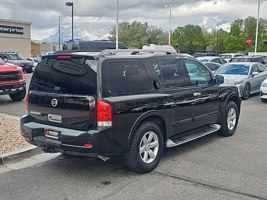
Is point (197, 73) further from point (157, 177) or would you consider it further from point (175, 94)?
point (157, 177)

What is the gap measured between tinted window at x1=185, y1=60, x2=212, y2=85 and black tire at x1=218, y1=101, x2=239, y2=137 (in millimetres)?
852

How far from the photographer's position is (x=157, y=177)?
4.65m

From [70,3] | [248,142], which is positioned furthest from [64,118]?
[70,3]

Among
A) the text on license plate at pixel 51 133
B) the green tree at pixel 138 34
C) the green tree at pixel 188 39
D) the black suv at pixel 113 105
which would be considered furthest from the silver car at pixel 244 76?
the green tree at pixel 188 39

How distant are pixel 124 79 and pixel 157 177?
5.06 feet

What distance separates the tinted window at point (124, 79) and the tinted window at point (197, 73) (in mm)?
1292

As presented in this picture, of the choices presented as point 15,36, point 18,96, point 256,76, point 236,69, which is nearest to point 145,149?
point 18,96

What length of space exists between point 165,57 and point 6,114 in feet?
19.3

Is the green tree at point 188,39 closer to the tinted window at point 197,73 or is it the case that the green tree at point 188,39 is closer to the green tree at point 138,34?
the green tree at point 138,34

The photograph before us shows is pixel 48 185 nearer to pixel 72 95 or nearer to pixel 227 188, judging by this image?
pixel 72 95

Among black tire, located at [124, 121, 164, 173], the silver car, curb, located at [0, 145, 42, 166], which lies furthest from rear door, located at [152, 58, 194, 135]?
the silver car

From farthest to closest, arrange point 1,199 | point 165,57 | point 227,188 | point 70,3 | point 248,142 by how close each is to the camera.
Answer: point 70,3 → point 248,142 → point 165,57 → point 227,188 → point 1,199

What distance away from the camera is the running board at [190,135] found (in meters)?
5.37

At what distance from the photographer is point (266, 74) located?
14.2 m
